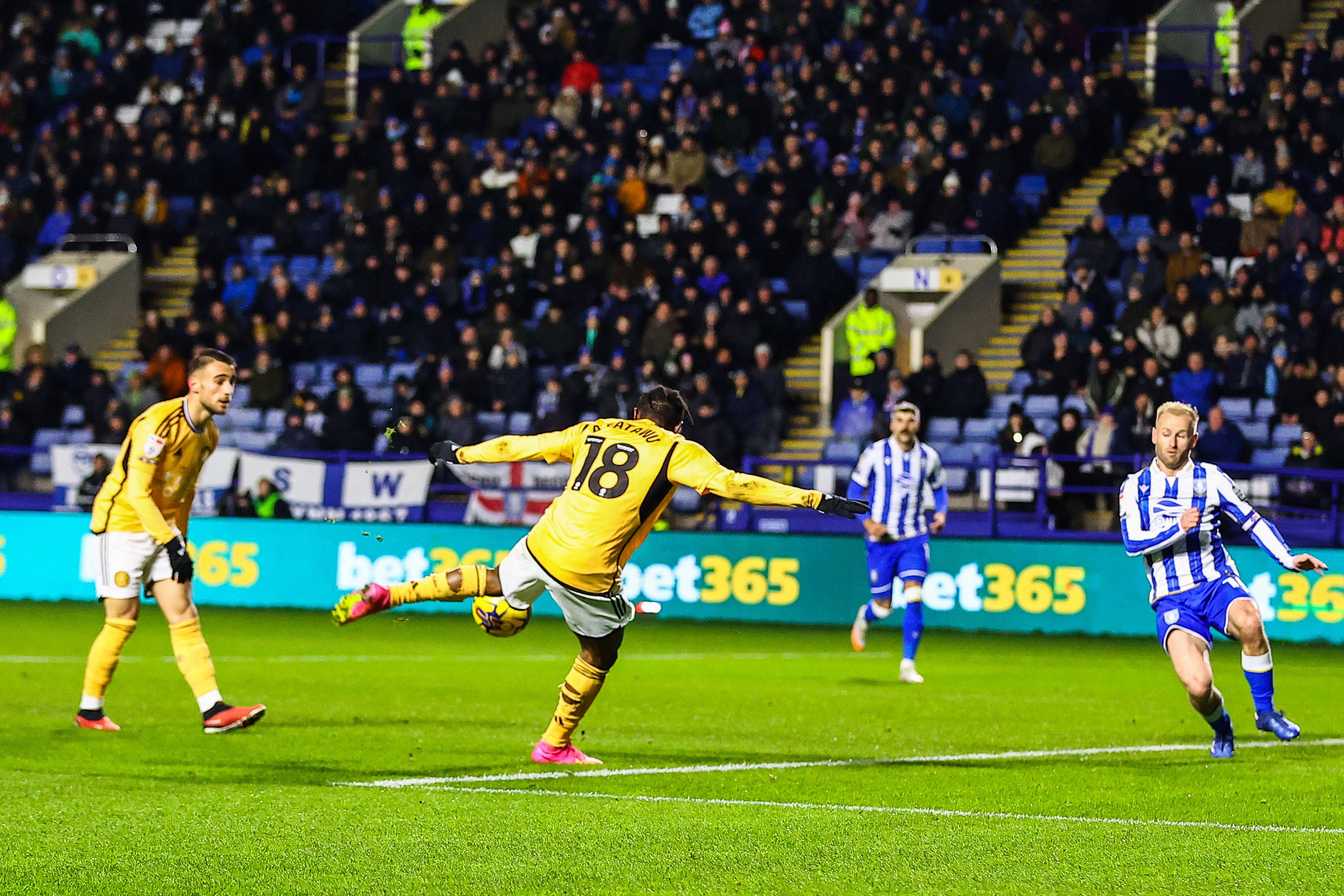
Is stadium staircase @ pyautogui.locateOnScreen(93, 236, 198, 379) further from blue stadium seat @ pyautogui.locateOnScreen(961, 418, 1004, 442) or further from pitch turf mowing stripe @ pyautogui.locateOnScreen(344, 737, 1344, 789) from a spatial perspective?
pitch turf mowing stripe @ pyautogui.locateOnScreen(344, 737, 1344, 789)

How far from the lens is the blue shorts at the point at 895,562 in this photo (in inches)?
601

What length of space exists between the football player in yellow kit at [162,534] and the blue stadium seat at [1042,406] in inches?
506

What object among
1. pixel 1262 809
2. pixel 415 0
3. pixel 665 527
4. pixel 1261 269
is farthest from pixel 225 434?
pixel 1262 809

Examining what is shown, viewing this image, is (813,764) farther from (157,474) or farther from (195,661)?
(157,474)

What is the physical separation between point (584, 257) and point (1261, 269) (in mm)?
8513

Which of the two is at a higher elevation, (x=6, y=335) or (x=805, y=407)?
(x=6, y=335)

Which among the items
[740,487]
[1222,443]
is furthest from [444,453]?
[1222,443]

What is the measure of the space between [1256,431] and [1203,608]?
1131 centimetres

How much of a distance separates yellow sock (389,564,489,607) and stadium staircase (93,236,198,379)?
20.0 m

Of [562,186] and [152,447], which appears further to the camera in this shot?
[562,186]

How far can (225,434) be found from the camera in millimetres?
25531

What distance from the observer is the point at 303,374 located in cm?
2614

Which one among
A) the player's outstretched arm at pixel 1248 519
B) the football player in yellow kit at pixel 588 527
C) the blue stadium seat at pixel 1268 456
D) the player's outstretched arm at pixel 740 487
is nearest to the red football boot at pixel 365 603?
the football player in yellow kit at pixel 588 527

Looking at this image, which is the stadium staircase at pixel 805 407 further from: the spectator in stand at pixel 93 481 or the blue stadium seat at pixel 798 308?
the spectator in stand at pixel 93 481
